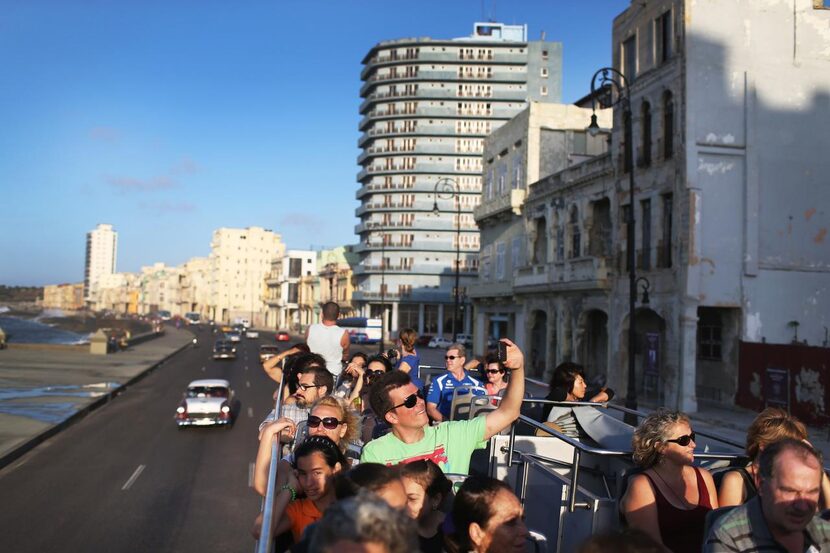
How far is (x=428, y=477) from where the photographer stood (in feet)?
11.6

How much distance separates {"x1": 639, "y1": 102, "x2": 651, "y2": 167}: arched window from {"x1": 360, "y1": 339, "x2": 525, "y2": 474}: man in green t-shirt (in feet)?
74.2

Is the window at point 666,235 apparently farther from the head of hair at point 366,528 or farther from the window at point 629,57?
the head of hair at point 366,528

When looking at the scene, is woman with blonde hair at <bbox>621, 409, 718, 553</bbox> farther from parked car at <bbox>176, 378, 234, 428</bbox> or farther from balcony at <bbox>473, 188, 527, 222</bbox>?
balcony at <bbox>473, 188, 527, 222</bbox>

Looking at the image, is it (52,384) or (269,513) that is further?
(52,384)

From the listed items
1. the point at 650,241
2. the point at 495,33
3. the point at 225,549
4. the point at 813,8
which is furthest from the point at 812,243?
the point at 495,33

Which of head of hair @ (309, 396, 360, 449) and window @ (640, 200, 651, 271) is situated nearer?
head of hair @ (309, 396, 360, 449)

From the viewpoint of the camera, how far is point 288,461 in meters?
4.30

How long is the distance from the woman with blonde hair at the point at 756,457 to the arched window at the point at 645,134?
2236cm

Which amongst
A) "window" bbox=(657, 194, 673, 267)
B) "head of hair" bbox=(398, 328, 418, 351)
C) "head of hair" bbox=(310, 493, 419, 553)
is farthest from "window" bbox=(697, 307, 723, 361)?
"head of hair" bbox=(310, 493, 419, 553)

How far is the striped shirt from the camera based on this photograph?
290 centimetres

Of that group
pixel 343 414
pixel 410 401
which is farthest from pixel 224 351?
pixel 410 401

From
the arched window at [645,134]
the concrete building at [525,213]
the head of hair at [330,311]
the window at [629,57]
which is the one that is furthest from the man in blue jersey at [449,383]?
the concrete building at [525,213]

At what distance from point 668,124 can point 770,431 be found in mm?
21955

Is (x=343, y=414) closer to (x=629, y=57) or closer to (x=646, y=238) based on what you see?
(x=646, y=238)
